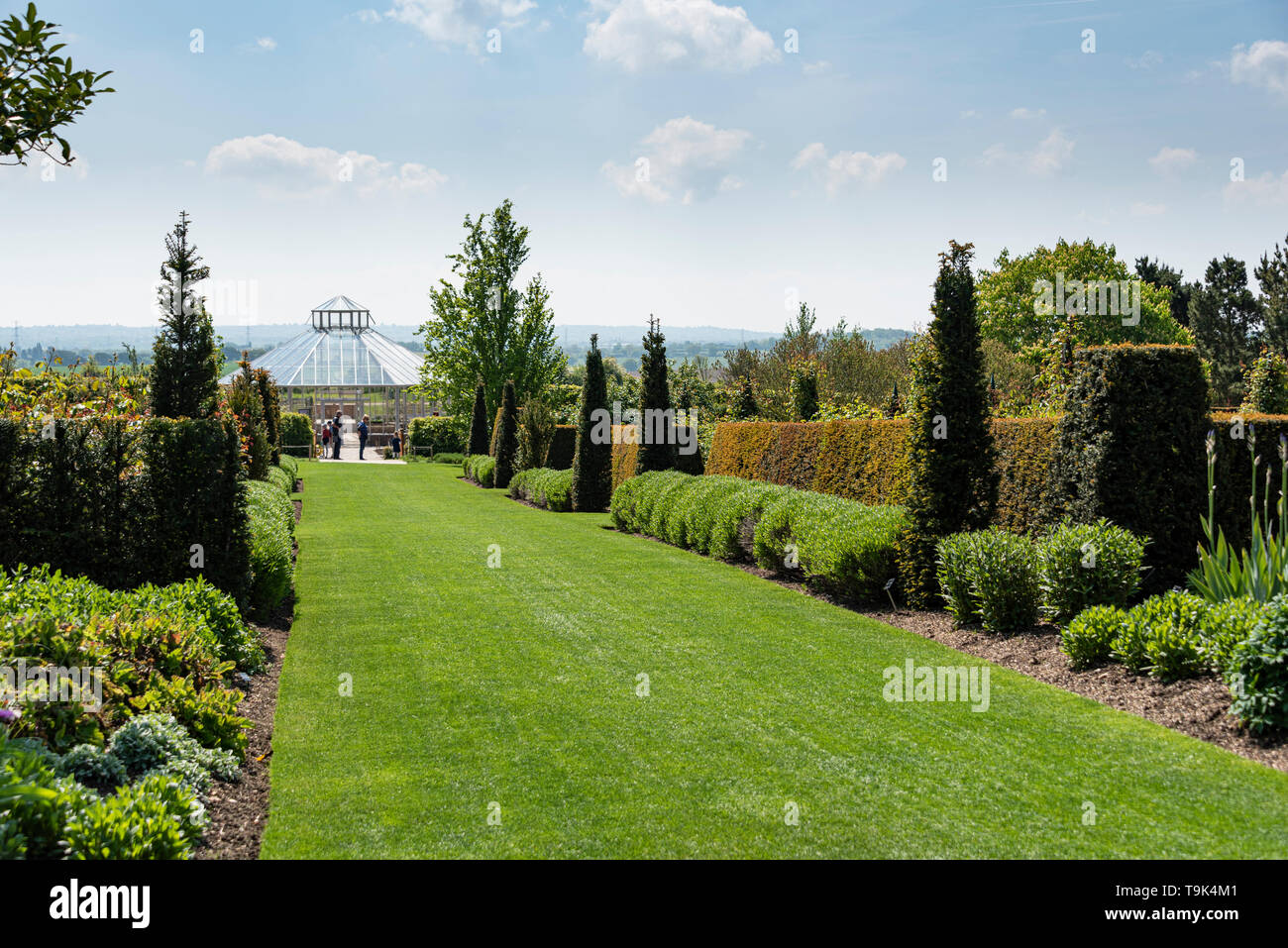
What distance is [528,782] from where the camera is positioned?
536 cm

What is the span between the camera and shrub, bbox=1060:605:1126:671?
7.36m

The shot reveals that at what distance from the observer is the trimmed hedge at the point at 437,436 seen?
1725 inches

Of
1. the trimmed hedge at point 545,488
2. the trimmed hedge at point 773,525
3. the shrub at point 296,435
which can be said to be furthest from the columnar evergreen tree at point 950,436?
the shrub at point 296,435

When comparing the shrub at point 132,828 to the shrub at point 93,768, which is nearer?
the shrub at point 132,828

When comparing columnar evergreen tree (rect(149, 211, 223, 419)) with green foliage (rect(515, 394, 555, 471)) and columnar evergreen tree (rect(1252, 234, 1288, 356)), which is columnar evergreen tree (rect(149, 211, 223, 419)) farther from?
columnar evergreen tree (rect(1252, 234, 1288, 356))

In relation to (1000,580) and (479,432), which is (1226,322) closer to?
(479,432)

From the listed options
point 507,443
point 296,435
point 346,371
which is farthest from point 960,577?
point 346,371

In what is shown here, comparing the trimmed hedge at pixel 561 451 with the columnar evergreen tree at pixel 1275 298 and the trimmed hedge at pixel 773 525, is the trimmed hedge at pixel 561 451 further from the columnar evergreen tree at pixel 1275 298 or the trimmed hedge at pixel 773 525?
the columnar evergreen tree at pixel 1275 298

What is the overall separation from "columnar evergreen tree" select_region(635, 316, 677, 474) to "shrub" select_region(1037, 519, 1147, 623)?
42.2ft

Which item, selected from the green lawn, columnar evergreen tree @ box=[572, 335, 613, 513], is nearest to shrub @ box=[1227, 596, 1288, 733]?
the green lawn

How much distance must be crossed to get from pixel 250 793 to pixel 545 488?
18.5m

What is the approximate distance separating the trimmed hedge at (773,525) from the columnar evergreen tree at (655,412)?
55.8 inches

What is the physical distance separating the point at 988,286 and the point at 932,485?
1948 inches
